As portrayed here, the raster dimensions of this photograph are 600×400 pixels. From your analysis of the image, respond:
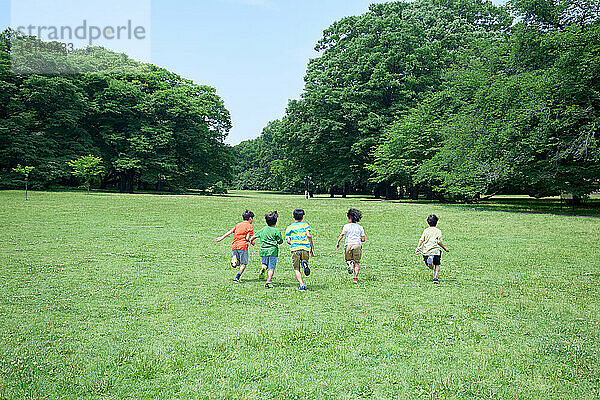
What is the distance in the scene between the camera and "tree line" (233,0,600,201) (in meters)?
24.1

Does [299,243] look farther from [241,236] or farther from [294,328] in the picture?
[294,328]

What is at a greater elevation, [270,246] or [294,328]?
[270,246]

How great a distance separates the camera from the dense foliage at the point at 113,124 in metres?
44.8

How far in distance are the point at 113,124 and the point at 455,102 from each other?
4031 cm

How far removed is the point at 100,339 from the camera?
4.90 metres

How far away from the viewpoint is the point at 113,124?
5262cm

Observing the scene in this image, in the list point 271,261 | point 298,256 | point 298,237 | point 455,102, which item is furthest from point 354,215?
point 455,102

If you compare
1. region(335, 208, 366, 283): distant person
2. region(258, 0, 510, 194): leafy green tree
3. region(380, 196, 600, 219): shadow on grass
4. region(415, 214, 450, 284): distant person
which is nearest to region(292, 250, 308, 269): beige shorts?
region(335, 208, 366, 283): distant person

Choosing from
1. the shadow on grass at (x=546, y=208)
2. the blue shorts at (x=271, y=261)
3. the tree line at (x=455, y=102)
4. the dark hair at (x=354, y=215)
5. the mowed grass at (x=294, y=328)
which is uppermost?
the tree line at (x=455, y=102)

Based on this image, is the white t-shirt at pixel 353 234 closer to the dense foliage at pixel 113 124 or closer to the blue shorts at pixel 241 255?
the blue shorts at pixel 241 255

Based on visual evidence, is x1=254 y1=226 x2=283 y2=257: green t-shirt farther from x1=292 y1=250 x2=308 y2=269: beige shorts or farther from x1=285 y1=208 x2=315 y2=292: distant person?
x1=292 y1=250 x2=308 y2=269: beige shorts

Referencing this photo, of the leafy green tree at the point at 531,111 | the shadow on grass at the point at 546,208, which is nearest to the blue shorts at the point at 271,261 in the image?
the leafy green tree at the point at 531,111

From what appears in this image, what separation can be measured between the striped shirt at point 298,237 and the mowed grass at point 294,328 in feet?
2.51

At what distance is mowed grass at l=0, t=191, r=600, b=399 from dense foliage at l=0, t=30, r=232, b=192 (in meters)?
40.9
